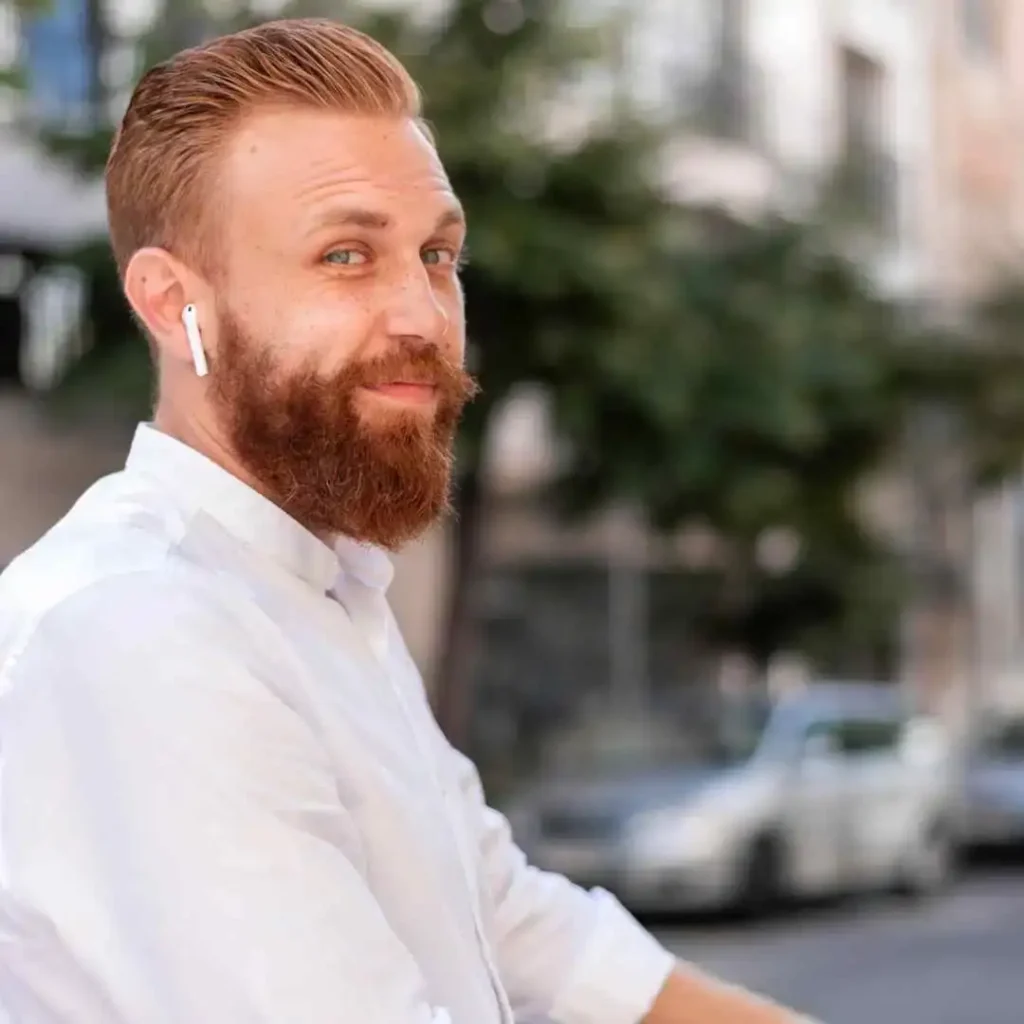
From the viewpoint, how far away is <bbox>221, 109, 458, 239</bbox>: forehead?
1524mm

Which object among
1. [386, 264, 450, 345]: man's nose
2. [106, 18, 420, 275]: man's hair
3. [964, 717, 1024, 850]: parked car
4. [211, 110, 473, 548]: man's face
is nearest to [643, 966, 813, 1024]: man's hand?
[211, 110, 473, 548]: man's face

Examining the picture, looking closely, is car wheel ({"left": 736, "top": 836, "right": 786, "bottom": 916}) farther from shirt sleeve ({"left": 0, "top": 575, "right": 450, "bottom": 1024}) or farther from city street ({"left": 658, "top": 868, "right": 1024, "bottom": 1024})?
shirt sleeve ({"left": 0, "top": 575, "right": 450, "bottom": 1024})

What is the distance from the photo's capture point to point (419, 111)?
1.68m

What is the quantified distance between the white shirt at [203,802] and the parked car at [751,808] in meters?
11.5

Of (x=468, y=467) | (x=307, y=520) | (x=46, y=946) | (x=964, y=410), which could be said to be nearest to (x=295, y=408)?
(x=307, y=520)

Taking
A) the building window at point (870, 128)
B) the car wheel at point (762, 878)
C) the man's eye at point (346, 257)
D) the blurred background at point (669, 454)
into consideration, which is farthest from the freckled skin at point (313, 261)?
the building window at point (870, 128)

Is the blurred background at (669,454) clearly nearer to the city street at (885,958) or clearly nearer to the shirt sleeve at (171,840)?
the city street at (885,958)

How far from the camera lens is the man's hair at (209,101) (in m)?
1.54

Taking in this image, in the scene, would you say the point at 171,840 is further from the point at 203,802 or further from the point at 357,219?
the point at 357,219

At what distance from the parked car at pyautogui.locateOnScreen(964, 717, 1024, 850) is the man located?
16.4 m

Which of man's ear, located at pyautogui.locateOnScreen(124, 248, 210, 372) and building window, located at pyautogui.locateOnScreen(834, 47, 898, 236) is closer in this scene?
man's ear, located at pyautogui.locateOnScreen(124, 248, 210, 372)

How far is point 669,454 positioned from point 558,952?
12776 millimetres

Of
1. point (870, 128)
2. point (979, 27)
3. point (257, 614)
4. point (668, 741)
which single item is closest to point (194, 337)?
point (257, 614)

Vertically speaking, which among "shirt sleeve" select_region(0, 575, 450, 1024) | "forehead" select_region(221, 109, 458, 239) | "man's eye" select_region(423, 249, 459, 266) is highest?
"forehead" select_region(221, 109, 458, 239)
